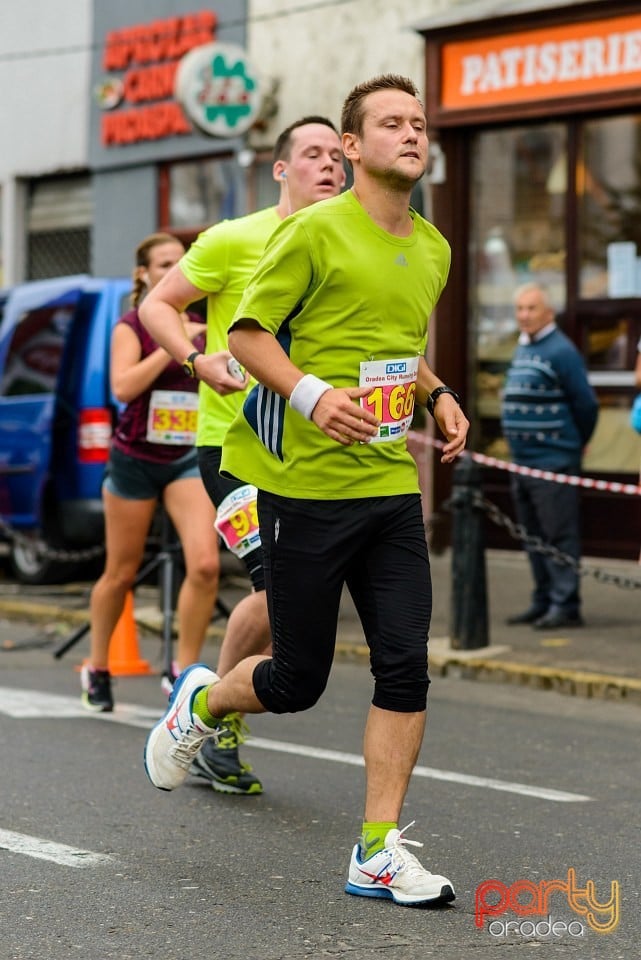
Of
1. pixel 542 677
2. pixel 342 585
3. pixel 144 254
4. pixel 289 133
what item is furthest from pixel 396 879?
pixel 542 677

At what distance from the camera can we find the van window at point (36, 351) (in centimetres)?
1191

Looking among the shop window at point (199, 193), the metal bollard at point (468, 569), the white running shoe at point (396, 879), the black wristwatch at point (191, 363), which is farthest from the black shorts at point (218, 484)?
the shop window at point (199, 193)

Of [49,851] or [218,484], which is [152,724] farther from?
[49,851]

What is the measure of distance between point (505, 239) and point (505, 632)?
14.8 feet

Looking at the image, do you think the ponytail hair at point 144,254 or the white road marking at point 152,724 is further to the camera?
the ponytail hair at point 144,254

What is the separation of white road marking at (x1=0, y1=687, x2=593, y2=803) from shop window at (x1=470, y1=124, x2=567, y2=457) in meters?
6.34

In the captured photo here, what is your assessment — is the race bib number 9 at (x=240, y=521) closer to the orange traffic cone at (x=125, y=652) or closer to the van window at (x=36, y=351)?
the orange traffic cone at (x=125, y=652)

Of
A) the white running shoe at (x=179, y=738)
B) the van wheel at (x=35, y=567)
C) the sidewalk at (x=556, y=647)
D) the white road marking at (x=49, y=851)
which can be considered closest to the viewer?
the white road marking at (x=49, y=851)

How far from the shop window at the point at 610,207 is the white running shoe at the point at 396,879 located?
8.76 metres

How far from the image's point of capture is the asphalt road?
14.2 feet

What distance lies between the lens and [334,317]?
184 inches

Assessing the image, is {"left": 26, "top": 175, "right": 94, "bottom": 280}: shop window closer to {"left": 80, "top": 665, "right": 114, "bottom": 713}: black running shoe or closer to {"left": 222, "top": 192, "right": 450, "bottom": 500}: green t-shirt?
{"left": 80, "top": 665, "right": 114, "bottom": 713}: black running shoe

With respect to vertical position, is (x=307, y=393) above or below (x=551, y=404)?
below

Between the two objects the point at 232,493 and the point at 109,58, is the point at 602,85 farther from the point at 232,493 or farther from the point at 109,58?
the point at 232,493
